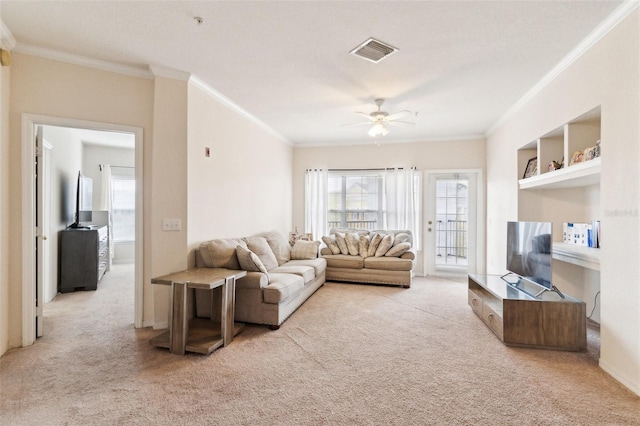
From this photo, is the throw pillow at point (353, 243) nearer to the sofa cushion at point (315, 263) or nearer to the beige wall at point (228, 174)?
the sofa cushion at point (315, 263)

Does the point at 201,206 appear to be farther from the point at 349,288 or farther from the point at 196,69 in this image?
the point at 349,288

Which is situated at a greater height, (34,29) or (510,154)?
(34,29)

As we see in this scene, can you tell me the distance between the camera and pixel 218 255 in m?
3.33

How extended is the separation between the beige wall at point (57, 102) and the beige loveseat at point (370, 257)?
3.04m

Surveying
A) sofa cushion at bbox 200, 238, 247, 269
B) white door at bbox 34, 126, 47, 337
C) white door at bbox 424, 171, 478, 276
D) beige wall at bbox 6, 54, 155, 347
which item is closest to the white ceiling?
beige wall at bbox 6, 54, 155, 347

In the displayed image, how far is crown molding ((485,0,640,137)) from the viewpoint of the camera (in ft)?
7.00

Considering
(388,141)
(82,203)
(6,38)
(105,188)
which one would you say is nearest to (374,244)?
(388,141)

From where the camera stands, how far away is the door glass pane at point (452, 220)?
587cm

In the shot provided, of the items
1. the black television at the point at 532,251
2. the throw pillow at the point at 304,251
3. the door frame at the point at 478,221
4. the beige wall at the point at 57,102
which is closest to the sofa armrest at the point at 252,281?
the beige wall at the point at 57,102

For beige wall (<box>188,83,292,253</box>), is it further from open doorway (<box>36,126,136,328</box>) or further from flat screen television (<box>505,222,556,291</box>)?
flat screen television (<box>505,222,556,291</box>)

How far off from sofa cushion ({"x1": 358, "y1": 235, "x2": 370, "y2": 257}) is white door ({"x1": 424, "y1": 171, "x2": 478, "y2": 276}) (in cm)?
134

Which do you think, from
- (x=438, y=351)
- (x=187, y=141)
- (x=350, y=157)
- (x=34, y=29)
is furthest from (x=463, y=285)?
(x=34, y=29)

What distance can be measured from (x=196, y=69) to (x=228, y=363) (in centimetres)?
282

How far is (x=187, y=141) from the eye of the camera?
327 centimetres
